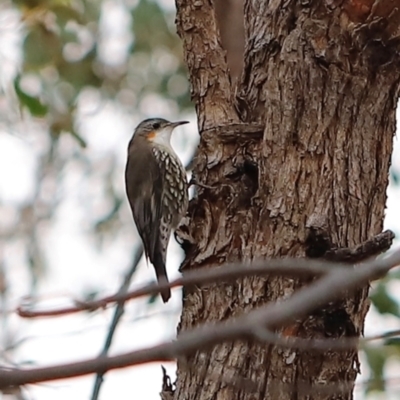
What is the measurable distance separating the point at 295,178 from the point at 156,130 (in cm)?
239

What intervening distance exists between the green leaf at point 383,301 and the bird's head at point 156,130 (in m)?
1.82

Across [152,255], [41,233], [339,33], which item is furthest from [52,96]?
[41,233]

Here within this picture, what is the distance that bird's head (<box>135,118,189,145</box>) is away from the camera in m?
4.91

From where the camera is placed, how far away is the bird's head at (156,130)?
16.1ft

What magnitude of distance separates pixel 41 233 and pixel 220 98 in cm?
601

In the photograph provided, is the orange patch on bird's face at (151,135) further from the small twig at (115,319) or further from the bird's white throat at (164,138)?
the small twig at (115,319)

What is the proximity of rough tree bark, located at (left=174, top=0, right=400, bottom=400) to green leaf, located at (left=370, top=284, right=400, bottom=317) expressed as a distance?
2.34ft

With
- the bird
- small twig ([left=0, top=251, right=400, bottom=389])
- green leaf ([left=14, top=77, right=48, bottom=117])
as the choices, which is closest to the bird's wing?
the bird

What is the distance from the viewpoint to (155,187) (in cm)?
457

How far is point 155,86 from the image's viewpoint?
7.78 meters

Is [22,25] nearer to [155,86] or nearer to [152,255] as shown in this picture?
[152,255]

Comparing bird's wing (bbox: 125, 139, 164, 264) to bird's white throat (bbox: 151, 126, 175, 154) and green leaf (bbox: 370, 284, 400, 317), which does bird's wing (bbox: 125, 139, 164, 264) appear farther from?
green leaf (bbox: 370, 284, 400, 317)

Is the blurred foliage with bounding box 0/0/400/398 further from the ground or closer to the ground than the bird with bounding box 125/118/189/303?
further from the ground

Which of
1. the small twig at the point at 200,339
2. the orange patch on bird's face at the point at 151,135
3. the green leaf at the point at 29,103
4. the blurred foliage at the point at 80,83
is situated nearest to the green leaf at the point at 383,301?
the blurred foliage at the point at 80,83
